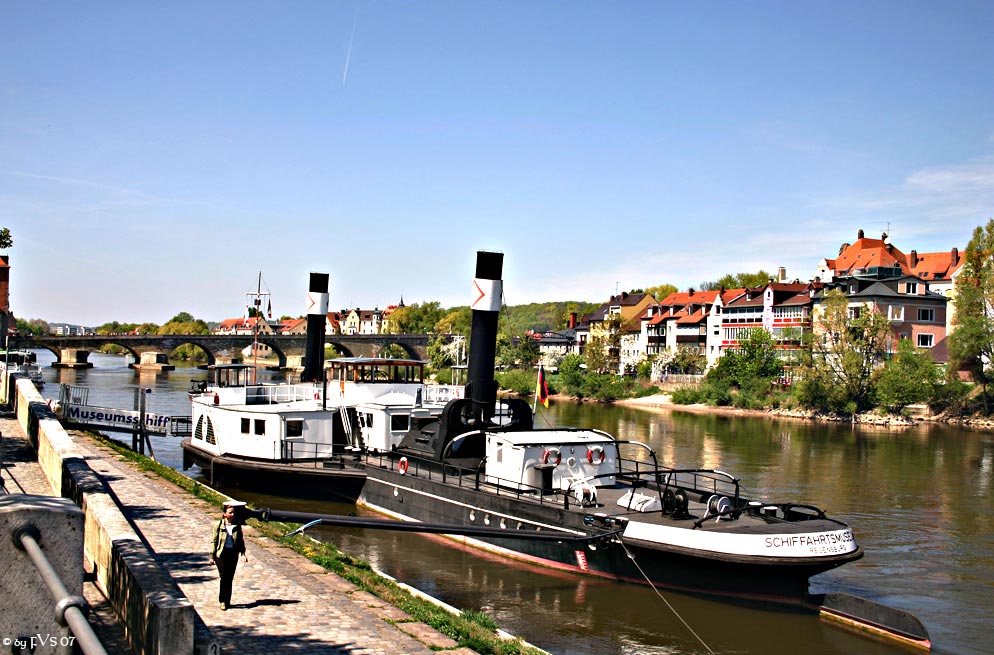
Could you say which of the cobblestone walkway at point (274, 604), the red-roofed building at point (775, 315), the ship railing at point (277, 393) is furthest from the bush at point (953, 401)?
the cobblestone walkway at point (274, 604)

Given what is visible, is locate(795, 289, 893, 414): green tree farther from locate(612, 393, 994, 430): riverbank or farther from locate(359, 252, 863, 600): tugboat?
locate(359, 252, 863, 600): tugboat

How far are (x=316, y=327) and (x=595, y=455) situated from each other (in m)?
19.4

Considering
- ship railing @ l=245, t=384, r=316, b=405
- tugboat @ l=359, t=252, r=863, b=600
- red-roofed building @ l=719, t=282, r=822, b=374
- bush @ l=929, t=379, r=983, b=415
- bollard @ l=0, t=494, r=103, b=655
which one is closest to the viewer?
bollard @ l=0, t=494, r=103, b=655

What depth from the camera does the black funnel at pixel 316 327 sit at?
3762cm

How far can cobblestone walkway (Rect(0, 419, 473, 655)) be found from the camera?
11.9 meters

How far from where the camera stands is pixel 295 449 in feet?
99.3

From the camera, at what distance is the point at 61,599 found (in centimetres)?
476

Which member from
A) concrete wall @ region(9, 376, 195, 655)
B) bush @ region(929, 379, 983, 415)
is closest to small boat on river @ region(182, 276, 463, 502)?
concrete wall @ region(9, 376, 195, 655)

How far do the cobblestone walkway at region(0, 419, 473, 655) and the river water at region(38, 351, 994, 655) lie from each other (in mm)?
4169

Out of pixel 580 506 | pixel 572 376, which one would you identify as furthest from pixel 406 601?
pixel 572 376

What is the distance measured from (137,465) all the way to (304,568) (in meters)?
13.1

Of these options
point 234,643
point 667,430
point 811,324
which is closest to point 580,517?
point 234,643

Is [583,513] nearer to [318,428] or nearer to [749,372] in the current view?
[318,428]

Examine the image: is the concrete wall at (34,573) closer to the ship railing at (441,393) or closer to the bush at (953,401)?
the ship railing at (441,393)
